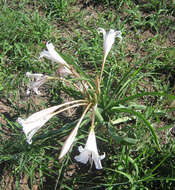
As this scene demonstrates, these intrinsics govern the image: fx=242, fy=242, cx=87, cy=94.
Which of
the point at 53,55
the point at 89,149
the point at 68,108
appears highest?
the point at 53,55

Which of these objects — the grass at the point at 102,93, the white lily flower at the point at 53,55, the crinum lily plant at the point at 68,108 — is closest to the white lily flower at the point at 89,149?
the crinum lily plant at the point at 68,108

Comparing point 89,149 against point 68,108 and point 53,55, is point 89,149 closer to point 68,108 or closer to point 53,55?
point 68,108

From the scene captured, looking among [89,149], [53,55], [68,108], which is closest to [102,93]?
[68,108]

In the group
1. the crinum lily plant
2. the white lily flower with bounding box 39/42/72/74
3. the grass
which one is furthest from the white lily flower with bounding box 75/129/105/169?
the white lily flower with bounding box 39/42/72/74

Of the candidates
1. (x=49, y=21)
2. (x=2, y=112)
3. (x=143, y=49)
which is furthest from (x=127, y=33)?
(x=2, y=112)

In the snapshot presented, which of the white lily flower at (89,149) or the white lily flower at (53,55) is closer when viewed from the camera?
the white lily flower at (89,149)

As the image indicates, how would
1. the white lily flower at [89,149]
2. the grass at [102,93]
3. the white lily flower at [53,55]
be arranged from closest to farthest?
1. the white lily flower at [89,149]
2. the white lily flower at [53,55]
3. the grass at [102,93]

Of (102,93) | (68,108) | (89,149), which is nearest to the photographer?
(89,149)

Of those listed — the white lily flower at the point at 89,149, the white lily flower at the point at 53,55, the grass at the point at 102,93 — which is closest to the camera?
the white lily flower at the point at 89,149

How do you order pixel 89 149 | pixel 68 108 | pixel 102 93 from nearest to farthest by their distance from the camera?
pixel 89 149 → pixel 68 108 → pixel 102 93

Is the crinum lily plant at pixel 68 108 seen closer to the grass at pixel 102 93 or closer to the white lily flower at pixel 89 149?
the white lily flower at pixel 89 149
